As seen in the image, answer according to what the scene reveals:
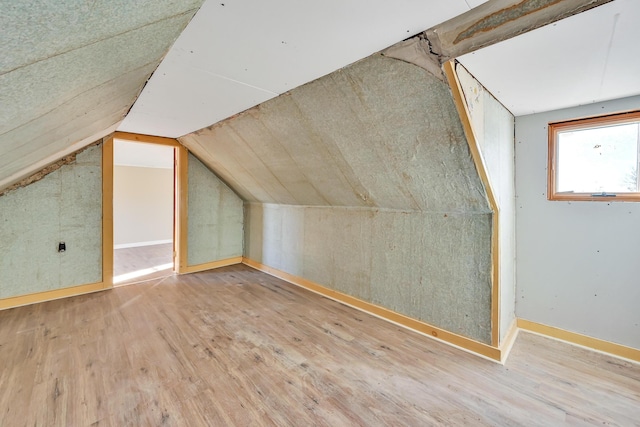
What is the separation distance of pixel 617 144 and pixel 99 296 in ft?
16.9

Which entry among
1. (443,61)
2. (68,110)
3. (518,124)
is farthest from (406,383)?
(68,110)

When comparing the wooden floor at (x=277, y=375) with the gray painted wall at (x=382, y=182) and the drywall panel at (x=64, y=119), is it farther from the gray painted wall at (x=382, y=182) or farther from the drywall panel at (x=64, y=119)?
the drywall panel at (x=64, y=119)

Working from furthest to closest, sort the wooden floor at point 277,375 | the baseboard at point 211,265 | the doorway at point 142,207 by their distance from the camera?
the doorway at point 142,207 < the baseboard at point 211,265 < the wooden floor at point 277,375

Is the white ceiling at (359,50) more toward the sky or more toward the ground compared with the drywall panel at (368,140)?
more toward the sky

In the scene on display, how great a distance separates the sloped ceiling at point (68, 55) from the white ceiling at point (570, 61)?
1496 millimetres

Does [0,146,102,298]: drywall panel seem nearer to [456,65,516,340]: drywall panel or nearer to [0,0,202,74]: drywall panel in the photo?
[0,0,202,74]: drywall panel

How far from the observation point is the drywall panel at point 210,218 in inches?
161

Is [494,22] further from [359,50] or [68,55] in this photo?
[68,55]

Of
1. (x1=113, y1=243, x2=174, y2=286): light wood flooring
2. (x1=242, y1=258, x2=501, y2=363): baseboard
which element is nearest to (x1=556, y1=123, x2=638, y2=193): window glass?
(x1=242, y1=258, x2=501, y2=363): baseboard

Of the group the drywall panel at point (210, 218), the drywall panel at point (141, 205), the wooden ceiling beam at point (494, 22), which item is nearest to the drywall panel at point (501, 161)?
the wooden ceiling beam at point (494, 22)

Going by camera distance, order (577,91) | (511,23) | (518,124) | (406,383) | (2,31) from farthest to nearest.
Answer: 1. (518,124)
2. (577,91)
3. (406,383)
4. (511,23)
5. (2,31)

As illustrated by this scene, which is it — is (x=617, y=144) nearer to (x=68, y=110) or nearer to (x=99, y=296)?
(x=68, y=110)

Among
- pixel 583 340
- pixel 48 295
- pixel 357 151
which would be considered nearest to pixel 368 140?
pixel 357 151

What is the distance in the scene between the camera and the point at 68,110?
143 cm
